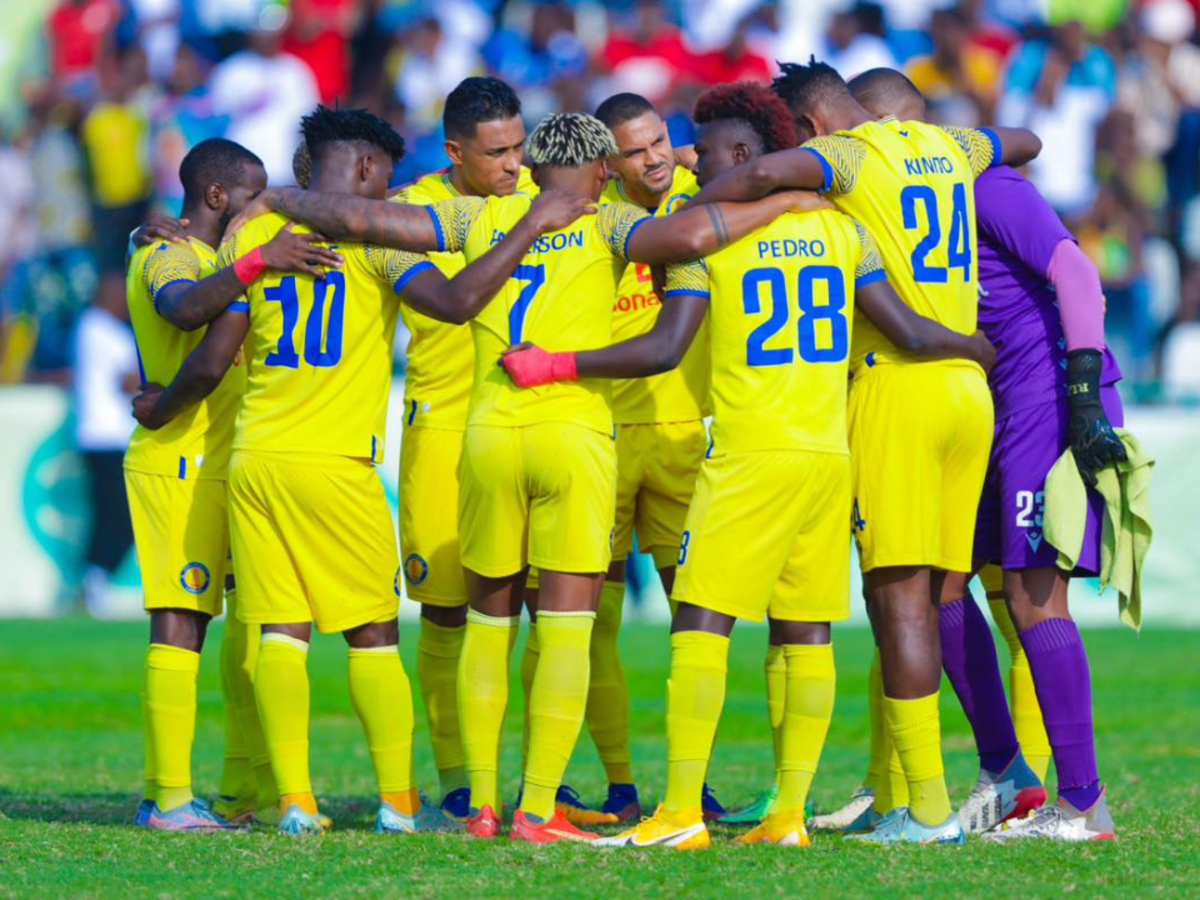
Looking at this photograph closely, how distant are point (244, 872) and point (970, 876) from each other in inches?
98.9

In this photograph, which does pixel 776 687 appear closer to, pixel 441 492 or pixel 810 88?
pixel 441 492

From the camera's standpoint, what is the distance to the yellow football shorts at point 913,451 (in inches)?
283

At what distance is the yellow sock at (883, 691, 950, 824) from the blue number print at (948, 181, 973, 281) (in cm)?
171

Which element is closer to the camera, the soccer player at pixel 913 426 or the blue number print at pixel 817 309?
the blue number print at pixel 817 309

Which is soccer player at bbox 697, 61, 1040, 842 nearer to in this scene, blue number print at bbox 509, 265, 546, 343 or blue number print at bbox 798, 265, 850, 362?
blue number print at bbox 798, 265, 850, 362

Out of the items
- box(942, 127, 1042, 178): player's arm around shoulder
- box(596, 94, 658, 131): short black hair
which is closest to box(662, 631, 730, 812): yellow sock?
box(942, 127, 1042, 178): player's arm around shoulder

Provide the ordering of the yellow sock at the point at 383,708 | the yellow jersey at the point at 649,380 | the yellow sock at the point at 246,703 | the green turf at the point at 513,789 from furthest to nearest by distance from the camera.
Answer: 1. the yellow jersey at the point at 649,380
2. the yellow sock at the point at 246,703
3. the yellow sock at the point at 383,708
4. the green turf at the point at 513,789

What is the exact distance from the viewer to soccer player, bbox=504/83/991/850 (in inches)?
274

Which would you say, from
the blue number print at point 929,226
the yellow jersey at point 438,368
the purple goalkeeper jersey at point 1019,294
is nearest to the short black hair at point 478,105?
the yellow jersey at point 438,368

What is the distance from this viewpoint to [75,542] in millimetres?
16953

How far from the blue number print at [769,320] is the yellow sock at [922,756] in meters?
1.44

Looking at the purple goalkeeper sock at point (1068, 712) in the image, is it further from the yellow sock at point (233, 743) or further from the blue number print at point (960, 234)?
the yellow sock at point (233, 743)

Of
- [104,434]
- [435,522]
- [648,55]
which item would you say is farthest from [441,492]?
[648,55]

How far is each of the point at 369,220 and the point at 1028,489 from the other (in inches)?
112
